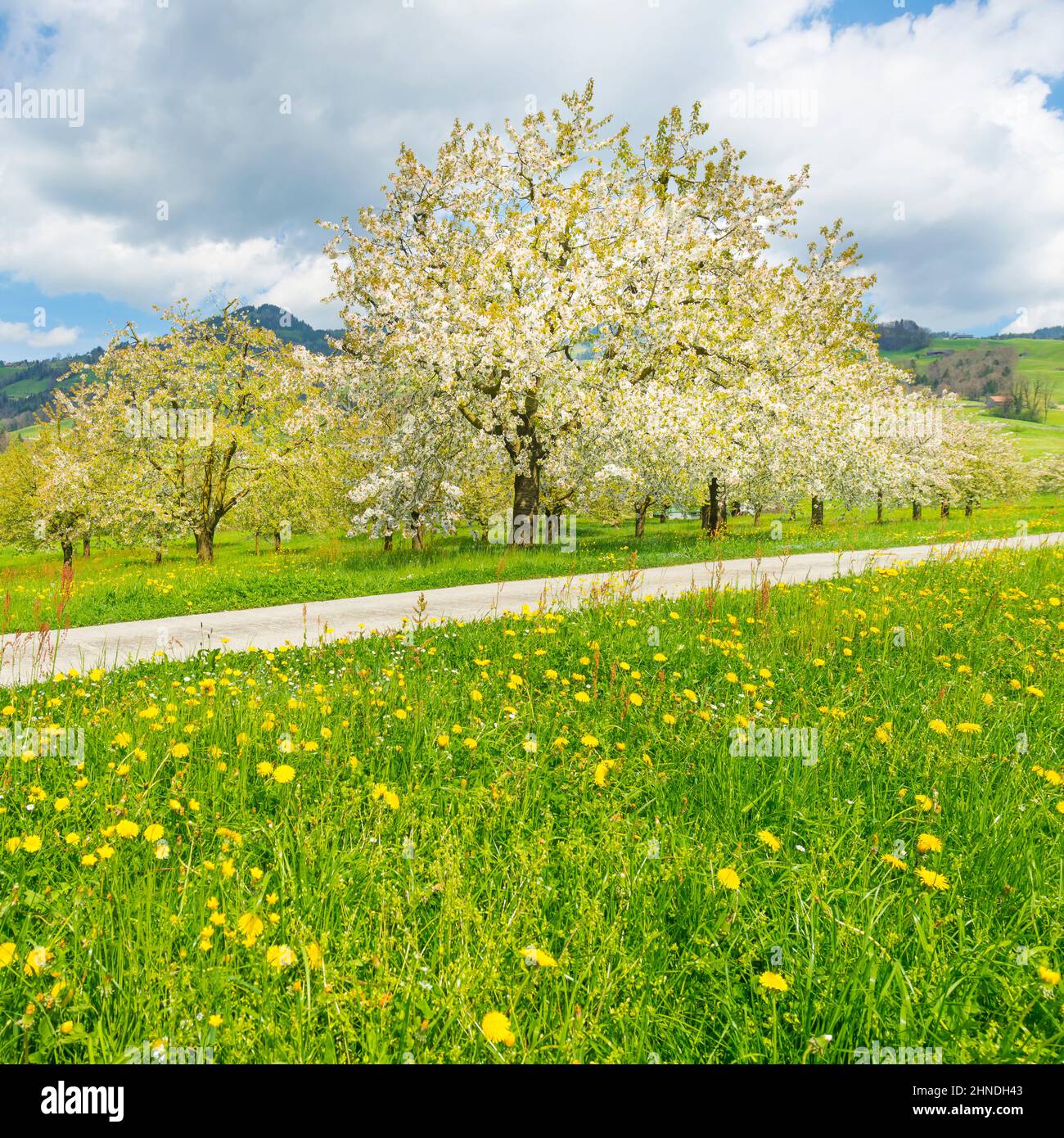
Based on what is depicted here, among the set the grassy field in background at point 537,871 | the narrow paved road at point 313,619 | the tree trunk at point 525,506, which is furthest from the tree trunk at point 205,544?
the grassy field in background at point 537,871

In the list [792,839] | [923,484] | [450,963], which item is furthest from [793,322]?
[450,963]

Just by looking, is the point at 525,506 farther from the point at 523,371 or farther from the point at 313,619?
the point at 313,619

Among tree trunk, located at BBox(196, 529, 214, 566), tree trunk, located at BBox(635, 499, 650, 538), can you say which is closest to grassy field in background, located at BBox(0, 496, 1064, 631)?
tree trunk, located at BBox(196, 529, 214, 566)

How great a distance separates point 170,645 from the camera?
8.01m

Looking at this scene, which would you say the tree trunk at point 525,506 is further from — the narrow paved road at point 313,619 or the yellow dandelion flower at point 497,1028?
the yellow dandelion flower at point 497,1028

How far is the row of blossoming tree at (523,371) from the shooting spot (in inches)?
653

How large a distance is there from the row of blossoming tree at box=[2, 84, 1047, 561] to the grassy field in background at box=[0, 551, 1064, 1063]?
12092mm

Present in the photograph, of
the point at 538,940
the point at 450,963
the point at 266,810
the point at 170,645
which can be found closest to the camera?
the point at 450,963

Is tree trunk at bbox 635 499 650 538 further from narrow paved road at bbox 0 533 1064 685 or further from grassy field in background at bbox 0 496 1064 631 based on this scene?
narrow paved road at bbox 0 533 1064 685

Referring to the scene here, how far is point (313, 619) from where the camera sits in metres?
9.68

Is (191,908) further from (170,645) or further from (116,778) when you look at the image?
(170,645)

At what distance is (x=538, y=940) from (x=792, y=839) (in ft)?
5.45

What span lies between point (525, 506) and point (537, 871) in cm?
1694

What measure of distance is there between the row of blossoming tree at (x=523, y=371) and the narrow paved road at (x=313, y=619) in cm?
543
